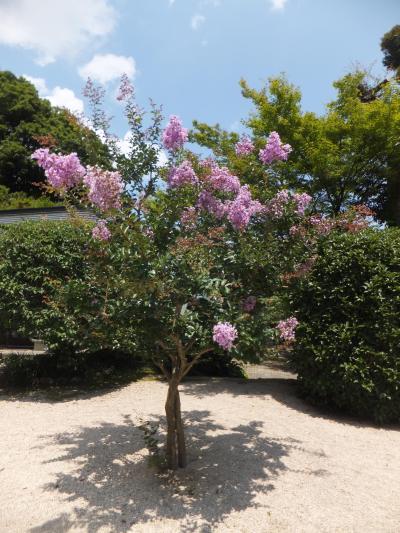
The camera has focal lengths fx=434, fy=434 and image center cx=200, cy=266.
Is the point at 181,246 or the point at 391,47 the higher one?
the point at 391,47

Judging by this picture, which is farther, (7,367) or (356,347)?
(7,367)

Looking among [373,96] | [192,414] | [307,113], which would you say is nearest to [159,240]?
[192,414]

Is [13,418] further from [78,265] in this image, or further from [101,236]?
[101,236]

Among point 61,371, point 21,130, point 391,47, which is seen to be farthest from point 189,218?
point 21,130

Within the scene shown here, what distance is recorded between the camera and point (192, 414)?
19.2ft

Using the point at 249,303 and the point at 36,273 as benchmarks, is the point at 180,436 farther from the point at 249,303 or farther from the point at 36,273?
the point at 36,273

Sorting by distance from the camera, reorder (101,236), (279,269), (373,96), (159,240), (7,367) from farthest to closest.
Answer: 1. (373,96)
2. (7,367)
3. (279,269)
4. (159,240)
5. (101,236)

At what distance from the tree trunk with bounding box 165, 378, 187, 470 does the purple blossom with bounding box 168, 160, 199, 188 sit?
5.83 feet

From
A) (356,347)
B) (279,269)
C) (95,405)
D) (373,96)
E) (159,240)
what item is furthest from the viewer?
(373,96)

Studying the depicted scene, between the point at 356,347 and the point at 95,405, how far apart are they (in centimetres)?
382

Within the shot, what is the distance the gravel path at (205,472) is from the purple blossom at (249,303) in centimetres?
158

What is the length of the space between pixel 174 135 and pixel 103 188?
88cm

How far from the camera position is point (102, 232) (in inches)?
128

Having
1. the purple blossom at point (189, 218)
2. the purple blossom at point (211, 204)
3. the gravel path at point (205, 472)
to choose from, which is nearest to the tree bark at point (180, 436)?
the gravel path at point (205, 472)
